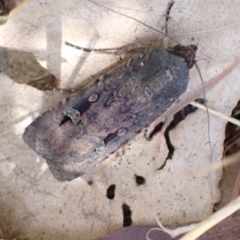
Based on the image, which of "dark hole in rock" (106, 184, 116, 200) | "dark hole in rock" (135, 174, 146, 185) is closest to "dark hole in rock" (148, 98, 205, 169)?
"dark hole in rock" (135, 174, 146, 185)

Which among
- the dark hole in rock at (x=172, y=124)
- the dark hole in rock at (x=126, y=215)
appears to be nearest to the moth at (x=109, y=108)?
the dark hole in rock at (x=172, y=124)

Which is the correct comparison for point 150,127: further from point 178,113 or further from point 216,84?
point 216,84

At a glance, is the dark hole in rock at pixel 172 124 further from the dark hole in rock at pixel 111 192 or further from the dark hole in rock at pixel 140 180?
the dark hole in rock at pixel 111 192

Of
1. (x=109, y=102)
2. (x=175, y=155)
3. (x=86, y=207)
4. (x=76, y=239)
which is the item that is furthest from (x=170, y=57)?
(x=76, y=239)

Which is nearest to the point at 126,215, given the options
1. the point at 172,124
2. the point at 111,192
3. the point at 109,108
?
the point at 111,192

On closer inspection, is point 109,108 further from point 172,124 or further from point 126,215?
point 126,215

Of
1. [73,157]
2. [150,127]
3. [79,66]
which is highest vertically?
[79,66]

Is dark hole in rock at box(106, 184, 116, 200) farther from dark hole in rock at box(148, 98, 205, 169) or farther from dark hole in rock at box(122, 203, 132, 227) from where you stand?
dark hole in rock at box(148, 98, 205, 169)

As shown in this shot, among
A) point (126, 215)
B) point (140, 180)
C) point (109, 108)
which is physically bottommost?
point (126, 215)
